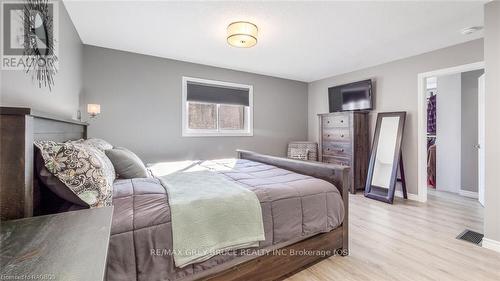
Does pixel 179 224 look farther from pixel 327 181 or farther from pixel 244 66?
pixel 244 66

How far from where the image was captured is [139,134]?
3.63 m

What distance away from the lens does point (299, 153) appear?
4867 mm

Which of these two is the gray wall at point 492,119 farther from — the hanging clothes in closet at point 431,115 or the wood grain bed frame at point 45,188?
the hanging clothes in closet at point 431,115

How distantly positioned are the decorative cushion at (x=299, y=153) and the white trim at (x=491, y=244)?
2936mm

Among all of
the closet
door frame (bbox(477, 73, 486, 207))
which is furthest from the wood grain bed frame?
the closet

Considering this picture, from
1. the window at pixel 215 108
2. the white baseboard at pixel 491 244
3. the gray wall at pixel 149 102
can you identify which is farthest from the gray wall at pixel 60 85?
the white baseboard at pixel 491 244

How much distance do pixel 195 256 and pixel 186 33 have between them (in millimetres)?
2616

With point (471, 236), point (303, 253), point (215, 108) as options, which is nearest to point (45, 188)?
point (303, 253)

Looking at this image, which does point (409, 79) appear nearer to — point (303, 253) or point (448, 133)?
point (448, 133)

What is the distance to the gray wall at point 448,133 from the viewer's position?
3.93 metres

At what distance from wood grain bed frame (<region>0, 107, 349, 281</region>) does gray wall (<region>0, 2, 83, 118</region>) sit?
7.7 inches

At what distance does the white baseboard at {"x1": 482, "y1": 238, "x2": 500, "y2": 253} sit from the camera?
2043 mm

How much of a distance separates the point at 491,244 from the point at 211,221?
106 inches

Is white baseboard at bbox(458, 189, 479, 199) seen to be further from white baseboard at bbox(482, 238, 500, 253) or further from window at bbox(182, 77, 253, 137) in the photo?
window at bbox(182, 77, 253, 137)
